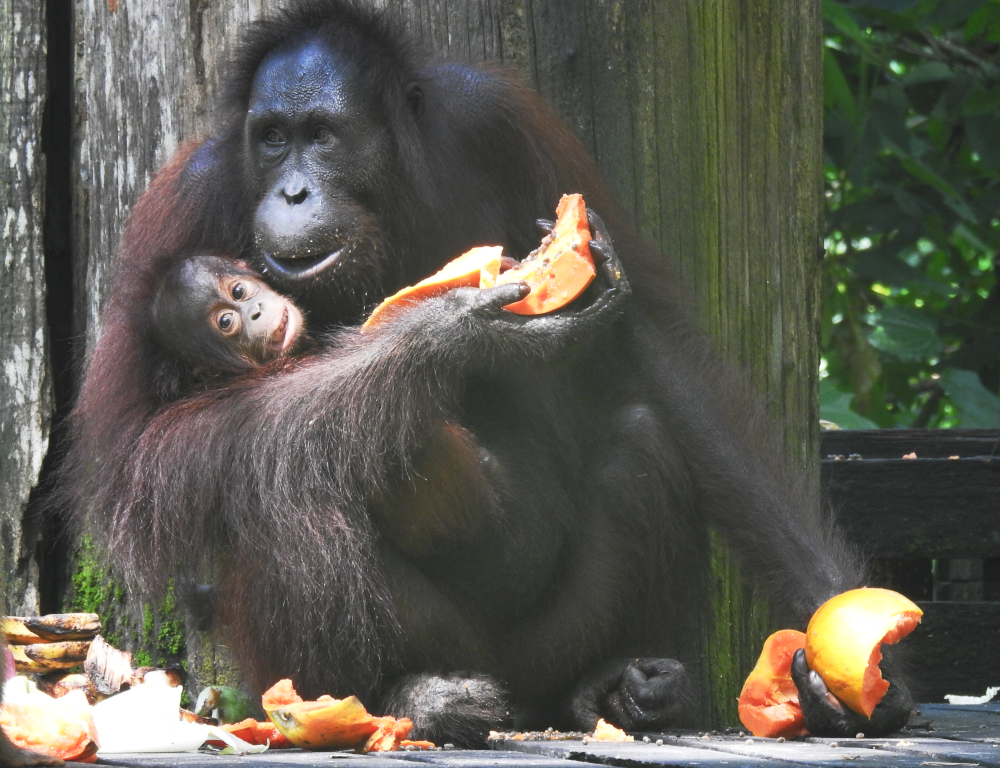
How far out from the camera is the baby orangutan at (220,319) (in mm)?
2912

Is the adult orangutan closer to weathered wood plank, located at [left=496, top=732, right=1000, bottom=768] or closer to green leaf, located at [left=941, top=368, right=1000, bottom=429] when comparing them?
weathered wood plank, located at [left=496, top=732, right=1000, bottom=768]

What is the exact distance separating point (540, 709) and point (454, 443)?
2.11ft

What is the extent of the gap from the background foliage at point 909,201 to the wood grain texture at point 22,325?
Answer: 2.70m

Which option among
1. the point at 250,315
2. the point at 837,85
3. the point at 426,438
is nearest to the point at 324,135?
the point at 250,315

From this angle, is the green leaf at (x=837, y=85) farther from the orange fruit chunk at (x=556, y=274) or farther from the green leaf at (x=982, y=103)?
the orange fruit chunk at (x=556, y=274)

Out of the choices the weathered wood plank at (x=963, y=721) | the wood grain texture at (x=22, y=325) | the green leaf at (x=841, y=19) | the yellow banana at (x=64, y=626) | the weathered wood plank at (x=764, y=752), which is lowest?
the weathered wood plank at (x=963, y=721)

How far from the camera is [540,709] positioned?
9.59 ft

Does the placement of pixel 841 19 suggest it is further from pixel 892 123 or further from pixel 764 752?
pixel 764 752

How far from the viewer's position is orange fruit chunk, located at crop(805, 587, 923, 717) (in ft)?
8.06

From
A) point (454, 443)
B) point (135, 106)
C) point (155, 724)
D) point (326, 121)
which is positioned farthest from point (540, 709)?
point (135, 106)

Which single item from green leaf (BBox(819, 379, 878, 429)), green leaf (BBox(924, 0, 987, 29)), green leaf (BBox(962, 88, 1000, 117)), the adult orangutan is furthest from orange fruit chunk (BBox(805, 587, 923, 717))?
green leaf (BBox(962, 88, 1000, 117))

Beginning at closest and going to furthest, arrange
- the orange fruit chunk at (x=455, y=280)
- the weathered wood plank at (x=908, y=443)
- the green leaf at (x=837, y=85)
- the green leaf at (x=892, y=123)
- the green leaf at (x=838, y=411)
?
1. the orange fruit chunk at (x=455, y=280)
2. the weathered wood plank at (x=908, y=443)
3. the green leaf at (x=838, y=411)
4. the green leaf at (x=837, y=85)
5. the green leaf at (x=892, y=123)

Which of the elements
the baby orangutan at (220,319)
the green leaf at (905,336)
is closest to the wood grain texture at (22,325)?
the baby orangutan at (220,319)

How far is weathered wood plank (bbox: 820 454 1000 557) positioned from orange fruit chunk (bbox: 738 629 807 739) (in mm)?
1150
